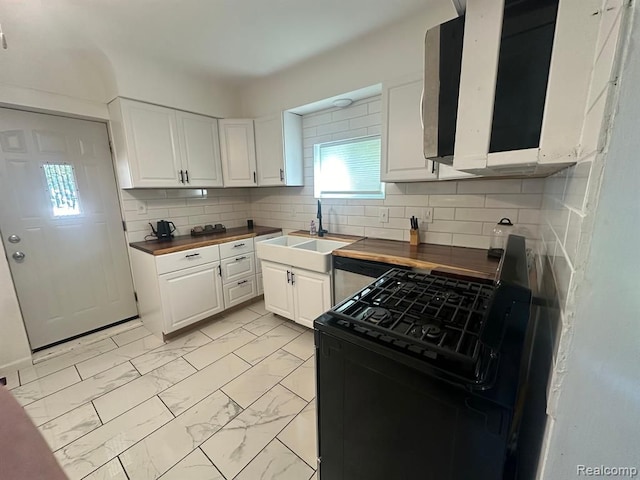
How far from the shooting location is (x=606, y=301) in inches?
14.8

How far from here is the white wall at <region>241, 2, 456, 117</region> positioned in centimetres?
194

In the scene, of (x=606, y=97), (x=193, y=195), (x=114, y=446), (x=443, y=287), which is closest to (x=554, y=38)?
(x=606, y=97)

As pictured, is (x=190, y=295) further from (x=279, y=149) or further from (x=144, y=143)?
(x=279, y=149)

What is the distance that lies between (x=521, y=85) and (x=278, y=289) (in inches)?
93.7

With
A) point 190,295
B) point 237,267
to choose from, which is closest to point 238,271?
point 237,267

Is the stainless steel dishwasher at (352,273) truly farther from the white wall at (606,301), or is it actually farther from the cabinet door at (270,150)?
the white wall at (606,301)

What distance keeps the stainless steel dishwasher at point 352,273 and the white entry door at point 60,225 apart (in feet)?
7.72

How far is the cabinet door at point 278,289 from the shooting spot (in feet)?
8.41

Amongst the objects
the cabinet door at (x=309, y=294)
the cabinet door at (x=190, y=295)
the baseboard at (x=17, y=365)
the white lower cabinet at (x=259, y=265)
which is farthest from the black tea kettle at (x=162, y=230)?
the cabinet door at (x=309, y=294)

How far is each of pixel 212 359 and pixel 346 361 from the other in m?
1.81

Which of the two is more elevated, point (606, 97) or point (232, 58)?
point (232, 58)

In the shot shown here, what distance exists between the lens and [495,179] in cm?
191

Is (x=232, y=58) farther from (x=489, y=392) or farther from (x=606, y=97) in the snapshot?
(x=489, y=392)

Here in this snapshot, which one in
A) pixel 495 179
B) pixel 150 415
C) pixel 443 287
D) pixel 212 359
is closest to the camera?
pixel 443 287
